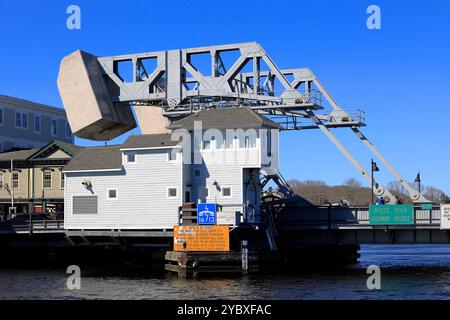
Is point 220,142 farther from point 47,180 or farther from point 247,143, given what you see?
point 47,180

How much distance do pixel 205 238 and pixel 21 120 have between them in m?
61.4

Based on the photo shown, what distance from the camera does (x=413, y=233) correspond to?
54.4 meters

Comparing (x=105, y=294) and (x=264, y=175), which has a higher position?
(x=264, y=175)

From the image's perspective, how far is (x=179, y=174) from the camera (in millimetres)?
55875

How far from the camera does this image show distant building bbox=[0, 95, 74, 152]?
9962 centimetres

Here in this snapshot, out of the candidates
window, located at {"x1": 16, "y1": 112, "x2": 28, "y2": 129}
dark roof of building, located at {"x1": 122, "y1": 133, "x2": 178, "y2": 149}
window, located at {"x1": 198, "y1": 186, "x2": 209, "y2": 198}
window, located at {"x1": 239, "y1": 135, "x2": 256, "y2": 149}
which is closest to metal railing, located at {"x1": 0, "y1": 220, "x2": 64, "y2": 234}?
dark roof of building, located at {"x1": 122, "y1": 133, "x2": 178, "y2": 149}

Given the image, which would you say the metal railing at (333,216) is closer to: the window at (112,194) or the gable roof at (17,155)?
the window at (112,194)

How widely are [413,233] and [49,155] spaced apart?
45486mm

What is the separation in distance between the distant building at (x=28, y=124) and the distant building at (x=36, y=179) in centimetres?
1347

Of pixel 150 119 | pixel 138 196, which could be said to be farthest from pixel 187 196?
pixel 150 119

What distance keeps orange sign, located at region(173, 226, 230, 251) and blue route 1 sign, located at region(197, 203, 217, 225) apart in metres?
1.54
